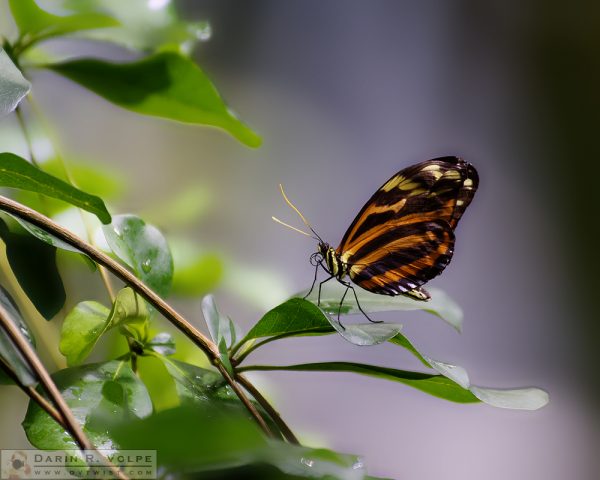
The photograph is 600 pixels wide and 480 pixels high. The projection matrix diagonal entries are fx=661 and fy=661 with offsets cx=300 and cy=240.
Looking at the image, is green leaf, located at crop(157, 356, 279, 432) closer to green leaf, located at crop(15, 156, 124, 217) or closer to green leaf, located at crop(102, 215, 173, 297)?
green leaf, located at crop(102, 215, 173, 297)

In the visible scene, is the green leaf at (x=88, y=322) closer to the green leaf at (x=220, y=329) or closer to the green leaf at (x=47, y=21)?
the green leaf at (x=220, y=329)

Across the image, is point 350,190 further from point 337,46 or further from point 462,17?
point 462,17

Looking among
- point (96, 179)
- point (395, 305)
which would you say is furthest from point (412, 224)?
point (96, 179)

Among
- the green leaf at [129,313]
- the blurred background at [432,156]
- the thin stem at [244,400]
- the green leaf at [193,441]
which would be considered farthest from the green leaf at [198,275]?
the blurred background at [432,156]

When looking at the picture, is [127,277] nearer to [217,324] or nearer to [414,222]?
[217,324]

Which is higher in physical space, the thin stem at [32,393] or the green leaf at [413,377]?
the green leaf at [413,377]

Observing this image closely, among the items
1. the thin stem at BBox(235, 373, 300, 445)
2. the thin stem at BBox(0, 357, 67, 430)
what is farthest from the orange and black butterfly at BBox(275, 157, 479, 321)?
the thin stem at BBox(0, 357, 67, 430)

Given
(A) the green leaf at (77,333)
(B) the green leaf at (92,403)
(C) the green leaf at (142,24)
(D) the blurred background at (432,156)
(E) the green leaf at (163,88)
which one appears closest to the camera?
(B) the green leaf at (92,403)

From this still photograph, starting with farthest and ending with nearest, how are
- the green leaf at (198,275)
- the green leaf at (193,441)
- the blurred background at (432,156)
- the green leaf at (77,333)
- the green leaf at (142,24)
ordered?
the blurred background at (432,156) → the green leaf at (198,275) → the green leaf at (142,24) → the green leaf at (77,333) → the green leaf at (193,441)
